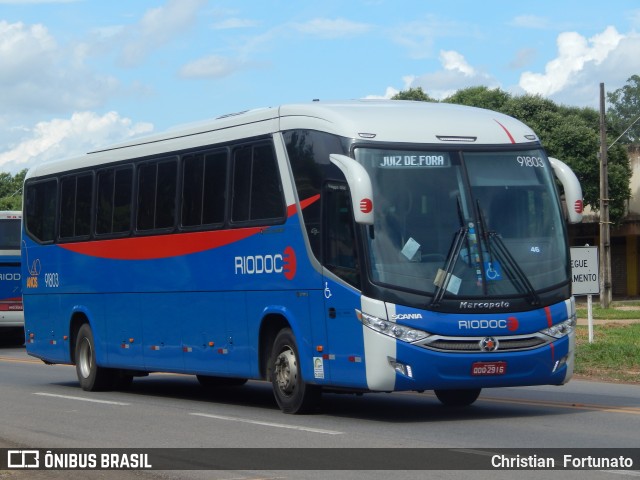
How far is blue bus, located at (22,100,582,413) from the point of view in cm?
1320

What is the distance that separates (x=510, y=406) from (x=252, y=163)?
4171 mm

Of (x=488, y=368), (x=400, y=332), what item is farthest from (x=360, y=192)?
(x=488, y=368)

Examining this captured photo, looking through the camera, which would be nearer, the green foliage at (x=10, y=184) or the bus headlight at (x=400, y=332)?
the bus headlight at (x=400, y=332)

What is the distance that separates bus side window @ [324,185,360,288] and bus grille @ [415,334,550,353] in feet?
3.18

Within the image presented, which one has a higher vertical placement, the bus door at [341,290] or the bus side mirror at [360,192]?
the bus side mirror at [360,192]

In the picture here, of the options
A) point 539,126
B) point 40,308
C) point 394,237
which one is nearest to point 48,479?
point 394,237

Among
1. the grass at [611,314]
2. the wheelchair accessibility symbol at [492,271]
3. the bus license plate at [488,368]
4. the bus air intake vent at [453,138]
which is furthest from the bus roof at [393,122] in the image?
the grass at [611,314]

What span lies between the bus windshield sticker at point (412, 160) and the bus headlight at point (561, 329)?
201 cm

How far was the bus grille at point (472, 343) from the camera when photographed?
13117 millimetres

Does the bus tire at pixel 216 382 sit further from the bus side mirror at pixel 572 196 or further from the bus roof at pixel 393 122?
the bus side mirror at pixel 572 196

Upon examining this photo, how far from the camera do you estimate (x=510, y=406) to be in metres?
15.4

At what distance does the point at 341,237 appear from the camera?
1369 cm

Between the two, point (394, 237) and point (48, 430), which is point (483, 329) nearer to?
point (394, 237)

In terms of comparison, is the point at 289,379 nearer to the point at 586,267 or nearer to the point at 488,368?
the point at 488,368
